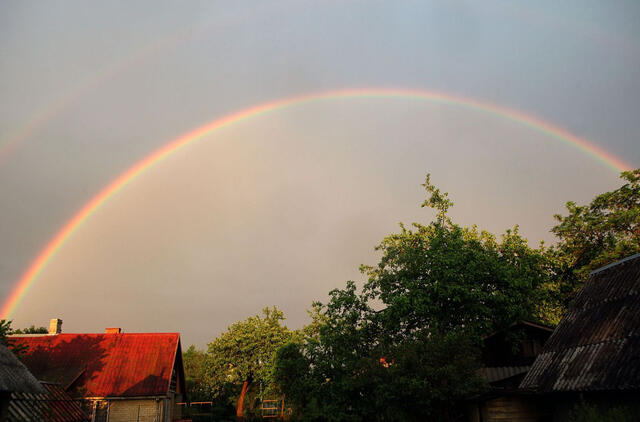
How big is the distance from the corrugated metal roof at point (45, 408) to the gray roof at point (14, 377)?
1.84 feet

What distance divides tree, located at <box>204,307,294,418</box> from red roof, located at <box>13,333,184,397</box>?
40.1 feet

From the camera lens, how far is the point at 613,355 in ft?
52.4

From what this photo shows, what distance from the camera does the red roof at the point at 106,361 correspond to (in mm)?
35188

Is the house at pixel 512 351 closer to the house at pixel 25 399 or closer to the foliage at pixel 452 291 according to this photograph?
the foliage at pixel 452 291

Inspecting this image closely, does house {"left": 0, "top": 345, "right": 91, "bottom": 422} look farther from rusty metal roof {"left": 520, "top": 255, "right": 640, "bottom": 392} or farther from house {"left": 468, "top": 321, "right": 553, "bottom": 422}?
house {"left": 468, "top": 321, "right": 553, "bottom": 422}

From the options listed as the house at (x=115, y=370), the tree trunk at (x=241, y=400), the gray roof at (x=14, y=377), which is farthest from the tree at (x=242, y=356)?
the gray roof at (x=14, y=377)

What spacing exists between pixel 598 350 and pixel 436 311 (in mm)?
12635

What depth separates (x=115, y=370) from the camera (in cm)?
3688

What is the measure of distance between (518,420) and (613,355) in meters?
6.38

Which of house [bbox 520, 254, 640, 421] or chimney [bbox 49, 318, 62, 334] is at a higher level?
chimney [bbox 49, 318, 62, 334]

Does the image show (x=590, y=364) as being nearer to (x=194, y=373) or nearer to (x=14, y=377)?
(x=14, y=377)

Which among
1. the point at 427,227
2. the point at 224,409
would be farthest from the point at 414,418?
the point at 224,409

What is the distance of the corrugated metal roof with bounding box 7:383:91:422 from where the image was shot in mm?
17206

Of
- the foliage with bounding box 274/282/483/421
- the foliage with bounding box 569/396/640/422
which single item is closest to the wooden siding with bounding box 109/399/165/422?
the foliage with bounding box 274/282/483/421
